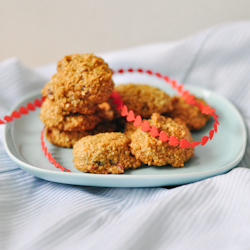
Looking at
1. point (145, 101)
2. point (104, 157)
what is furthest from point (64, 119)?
point (145, 101)

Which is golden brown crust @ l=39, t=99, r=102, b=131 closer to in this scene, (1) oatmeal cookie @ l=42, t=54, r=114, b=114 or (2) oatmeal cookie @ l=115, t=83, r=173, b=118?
(1) oatmeal cookie @ l=42, t=54, r=114, b=114

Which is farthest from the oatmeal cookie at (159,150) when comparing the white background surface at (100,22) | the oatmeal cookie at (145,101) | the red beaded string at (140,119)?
the white background surface at (100,22)

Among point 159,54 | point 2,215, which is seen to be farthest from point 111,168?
point 159,54

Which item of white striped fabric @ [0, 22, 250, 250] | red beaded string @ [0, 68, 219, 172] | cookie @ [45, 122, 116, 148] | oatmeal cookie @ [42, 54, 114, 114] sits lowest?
white striped fabric @ [0, 22, 250, 250]

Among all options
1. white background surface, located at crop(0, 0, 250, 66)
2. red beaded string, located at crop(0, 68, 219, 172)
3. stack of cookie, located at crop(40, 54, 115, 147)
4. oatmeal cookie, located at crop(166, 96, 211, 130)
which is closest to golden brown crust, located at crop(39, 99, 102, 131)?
stack of cookie, located at crop(40, 54, 115, 147)

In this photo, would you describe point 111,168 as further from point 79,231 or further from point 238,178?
point 238,178

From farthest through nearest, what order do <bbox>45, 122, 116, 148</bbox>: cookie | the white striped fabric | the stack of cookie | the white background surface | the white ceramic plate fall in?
the white background surface → <bbox>45, 122, 116, 148</bbox>: cookie → the stack of cookie → the white ceramic plate → the white striped fabric

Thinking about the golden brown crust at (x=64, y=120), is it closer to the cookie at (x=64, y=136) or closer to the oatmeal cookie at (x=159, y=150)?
the cookie at (x=64, y=136)

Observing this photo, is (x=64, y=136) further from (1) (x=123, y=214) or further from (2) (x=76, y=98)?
(1) (x=123, y=214)
